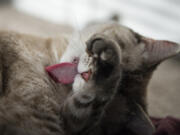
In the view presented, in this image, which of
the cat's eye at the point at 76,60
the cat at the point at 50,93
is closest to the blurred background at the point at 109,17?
the cat's eye at the point at 76,60

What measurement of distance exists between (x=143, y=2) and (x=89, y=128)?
4.46m

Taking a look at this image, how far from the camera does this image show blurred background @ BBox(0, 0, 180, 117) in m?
4.89

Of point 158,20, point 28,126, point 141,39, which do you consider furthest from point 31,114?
point 158,20

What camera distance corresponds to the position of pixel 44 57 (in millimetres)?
2260

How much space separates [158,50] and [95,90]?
716 millimetres

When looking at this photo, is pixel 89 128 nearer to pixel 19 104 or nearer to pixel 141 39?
pixel 19 104

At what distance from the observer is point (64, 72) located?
208 centimetres

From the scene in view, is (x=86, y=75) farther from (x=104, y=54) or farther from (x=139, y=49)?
(x=139, y=49)

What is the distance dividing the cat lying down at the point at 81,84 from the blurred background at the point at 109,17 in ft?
6.06

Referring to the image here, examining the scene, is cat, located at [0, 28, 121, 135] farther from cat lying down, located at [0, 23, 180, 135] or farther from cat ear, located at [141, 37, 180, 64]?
cat ear, located at [141, 37, 180, 64]

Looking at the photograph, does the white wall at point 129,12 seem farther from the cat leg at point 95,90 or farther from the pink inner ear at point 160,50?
the cat leg at point 95,90

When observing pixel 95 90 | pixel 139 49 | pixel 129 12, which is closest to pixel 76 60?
pixel 95 90

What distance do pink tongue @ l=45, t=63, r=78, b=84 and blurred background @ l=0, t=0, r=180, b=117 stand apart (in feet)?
7.33

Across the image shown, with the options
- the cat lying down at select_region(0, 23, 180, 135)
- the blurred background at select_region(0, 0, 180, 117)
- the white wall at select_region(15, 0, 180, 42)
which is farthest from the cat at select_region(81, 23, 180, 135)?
the white wall at select_region(15, 0, 180, 42)
